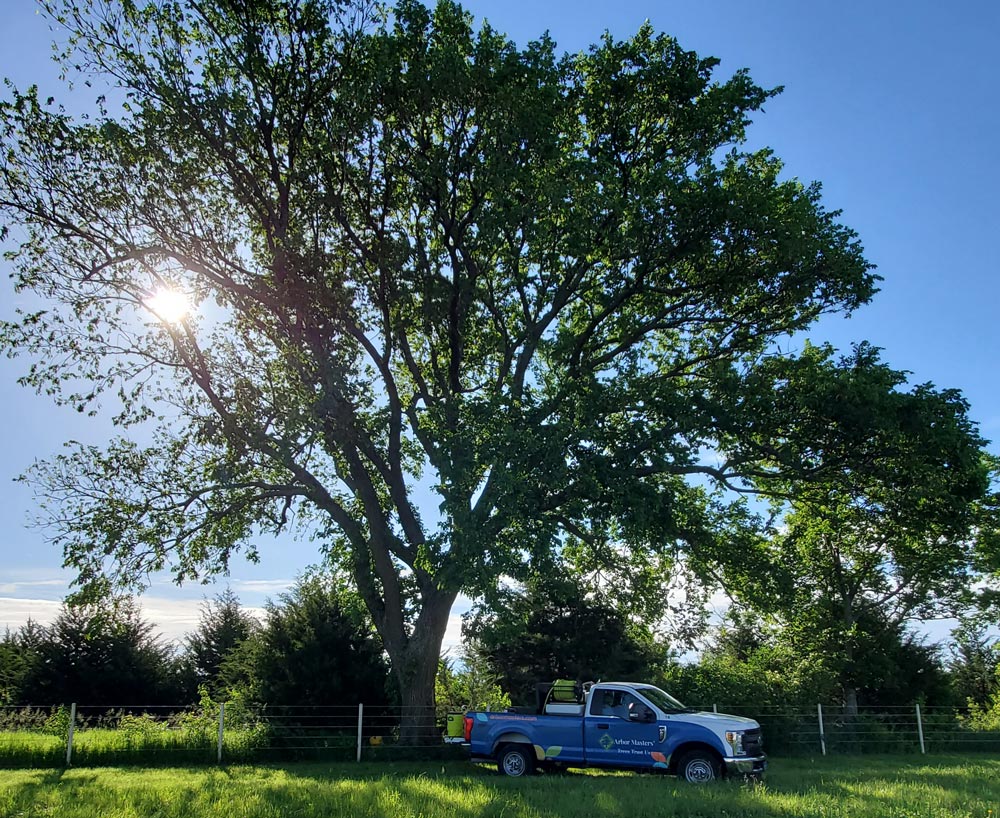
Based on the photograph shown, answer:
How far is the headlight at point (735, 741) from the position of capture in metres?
13.3

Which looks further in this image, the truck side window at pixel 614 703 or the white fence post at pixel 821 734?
the white fence post at pixel 821 734

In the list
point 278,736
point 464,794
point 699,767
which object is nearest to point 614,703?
point 699,767

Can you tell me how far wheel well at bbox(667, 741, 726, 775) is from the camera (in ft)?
43.9

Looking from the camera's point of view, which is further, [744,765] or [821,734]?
[821,734]

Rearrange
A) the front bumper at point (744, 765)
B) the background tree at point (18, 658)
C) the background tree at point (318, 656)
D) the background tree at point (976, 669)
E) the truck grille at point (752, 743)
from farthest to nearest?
the background tree at point (976, 669) → the background tree at point (18, 658) → the background tree at point (318, 656) → the truck grille at point (752, 743) → the front bumper at point (744, 765)

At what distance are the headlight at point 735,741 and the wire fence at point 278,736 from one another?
5504 mm

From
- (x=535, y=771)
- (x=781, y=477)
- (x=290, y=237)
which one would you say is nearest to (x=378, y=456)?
(x=290, y=237)

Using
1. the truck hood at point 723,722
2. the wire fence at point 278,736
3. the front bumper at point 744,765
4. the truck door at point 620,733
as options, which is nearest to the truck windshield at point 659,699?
the truck door at point 620,733

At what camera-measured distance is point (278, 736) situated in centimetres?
1727

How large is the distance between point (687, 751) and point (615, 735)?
132 cm

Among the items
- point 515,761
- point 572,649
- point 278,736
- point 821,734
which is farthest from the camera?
point 572,649

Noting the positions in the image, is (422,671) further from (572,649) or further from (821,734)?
(821,734)

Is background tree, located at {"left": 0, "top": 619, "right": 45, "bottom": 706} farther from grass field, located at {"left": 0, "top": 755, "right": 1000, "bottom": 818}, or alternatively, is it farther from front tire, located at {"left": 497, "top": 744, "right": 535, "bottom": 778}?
front tire, located at {"left": 497, "top": 744, "right": 535, "bottom": 778}

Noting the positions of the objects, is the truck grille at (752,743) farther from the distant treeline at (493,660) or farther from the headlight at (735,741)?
the distant treeline at (493,660)
